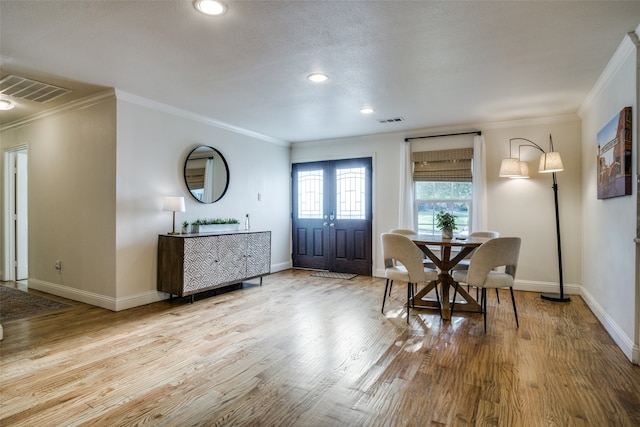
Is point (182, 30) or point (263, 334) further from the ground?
point (182, 30)

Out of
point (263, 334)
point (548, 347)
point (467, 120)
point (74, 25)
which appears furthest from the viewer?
point (467, 120)

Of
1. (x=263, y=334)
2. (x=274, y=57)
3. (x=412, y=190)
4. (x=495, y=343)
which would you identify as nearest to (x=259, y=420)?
(x=263, y=334)

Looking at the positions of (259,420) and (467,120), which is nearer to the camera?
(259,420)

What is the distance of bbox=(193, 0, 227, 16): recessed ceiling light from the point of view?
2.20 metres

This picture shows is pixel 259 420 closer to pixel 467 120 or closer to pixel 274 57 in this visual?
pixel 274 57

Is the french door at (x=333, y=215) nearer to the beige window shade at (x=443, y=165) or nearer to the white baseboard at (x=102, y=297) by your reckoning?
the beige window shade at (x=443, y=165)

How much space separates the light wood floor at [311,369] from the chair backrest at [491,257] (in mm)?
520

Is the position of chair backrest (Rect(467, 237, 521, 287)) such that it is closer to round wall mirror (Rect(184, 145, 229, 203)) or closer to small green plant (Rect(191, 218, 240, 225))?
small green plant (Rect(191, 218, 240, 225))

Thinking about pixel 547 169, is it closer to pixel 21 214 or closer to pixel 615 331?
pixel 615 331

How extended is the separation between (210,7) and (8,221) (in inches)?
212

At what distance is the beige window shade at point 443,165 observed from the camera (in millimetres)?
5375

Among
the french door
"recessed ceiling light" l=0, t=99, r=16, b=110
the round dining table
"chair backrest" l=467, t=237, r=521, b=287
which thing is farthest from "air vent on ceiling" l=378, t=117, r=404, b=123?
"recessed ceiling light" l=0, t=99, r=16, b=110

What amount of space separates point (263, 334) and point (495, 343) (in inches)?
79.6

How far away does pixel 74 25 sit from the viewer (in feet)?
8.21
